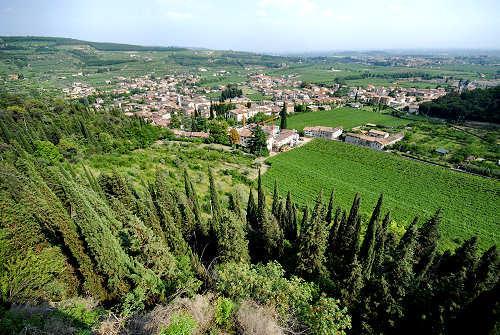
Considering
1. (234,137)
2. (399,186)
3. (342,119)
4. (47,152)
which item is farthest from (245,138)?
(342,119)

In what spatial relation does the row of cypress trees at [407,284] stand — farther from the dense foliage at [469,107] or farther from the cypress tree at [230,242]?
the dense foliage at [469,107]

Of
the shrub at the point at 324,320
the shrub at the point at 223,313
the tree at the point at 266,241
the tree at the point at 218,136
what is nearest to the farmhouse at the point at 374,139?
the tree at the point at 218,136

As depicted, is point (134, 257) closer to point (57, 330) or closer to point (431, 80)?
point (57, 330)

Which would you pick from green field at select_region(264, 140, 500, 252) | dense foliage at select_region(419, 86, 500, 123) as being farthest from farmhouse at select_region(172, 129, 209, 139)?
dense foliage at select_region(419, 86, 500, 123)

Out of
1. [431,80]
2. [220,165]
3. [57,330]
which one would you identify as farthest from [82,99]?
[431,80]

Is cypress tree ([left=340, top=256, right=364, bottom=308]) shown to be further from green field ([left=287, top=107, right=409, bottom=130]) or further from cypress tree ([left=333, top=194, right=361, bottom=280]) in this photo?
green field ([left=287, top=107, right=409, bottom=130])

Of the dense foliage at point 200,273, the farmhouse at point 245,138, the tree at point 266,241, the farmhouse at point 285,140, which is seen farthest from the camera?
the farmhouse at point 245,138
